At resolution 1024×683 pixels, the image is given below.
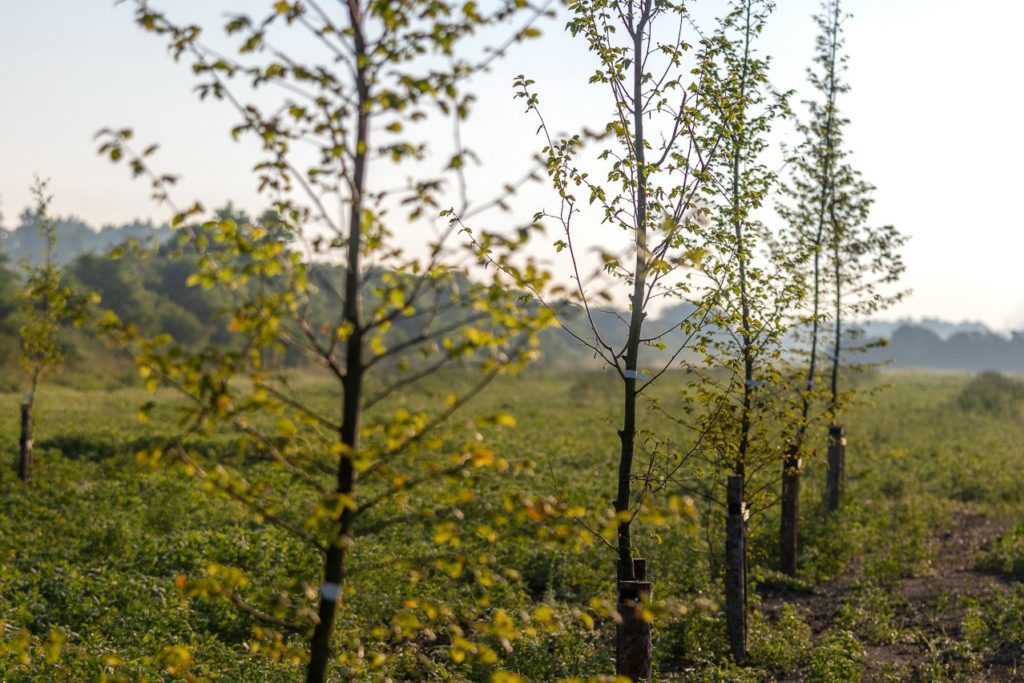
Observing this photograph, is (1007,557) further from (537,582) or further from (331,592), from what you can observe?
(331,592)

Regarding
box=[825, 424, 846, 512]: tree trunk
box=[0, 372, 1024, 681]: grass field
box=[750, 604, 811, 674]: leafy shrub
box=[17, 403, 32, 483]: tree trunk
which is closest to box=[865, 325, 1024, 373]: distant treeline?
box=[825, 424, 846, 512]: tree trunk

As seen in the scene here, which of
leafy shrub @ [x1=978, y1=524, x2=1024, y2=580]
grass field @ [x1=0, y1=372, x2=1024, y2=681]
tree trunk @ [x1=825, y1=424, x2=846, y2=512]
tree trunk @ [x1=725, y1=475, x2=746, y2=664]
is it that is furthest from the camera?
tree trunk @ [x1=825, y1=424, x2=846, y2=512]

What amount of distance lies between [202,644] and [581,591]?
214 inches

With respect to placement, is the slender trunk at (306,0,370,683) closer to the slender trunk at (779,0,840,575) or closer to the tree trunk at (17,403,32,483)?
the slender trunk at (779,0,840,575)

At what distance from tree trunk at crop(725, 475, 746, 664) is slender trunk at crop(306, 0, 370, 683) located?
687cm

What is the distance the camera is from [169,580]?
11.6 meters

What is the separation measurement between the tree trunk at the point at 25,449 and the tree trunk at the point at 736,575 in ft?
43.5

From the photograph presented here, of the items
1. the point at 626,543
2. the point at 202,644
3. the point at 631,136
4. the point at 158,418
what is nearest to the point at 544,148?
the point at 631,136

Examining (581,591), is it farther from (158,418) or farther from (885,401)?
(885,401)

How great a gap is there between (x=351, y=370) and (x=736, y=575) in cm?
741

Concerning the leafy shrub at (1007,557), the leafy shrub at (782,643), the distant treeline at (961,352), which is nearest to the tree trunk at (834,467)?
the leafy shrub at (1007,557)

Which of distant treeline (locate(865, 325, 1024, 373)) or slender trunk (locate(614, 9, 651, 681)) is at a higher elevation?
distant treeline (locate(865, 325, 1024, 373))

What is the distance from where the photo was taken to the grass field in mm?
9453

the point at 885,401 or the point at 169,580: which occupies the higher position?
the point at 885,401
